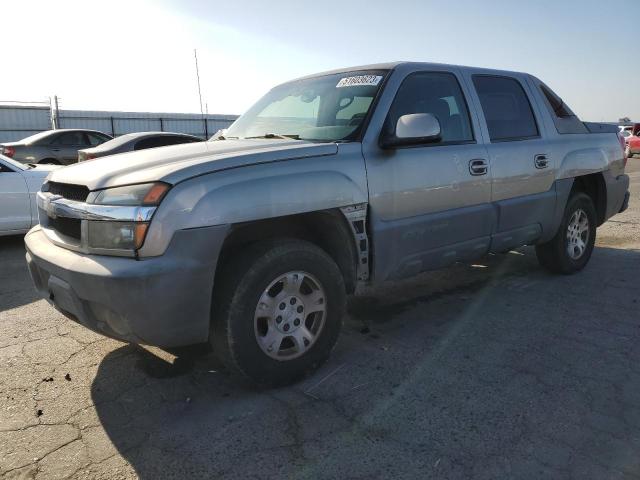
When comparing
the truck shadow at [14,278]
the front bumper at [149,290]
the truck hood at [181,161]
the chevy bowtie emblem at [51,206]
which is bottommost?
the truck shadow at [14,278]

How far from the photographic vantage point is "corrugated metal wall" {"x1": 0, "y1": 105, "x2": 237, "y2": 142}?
2350 centimetres

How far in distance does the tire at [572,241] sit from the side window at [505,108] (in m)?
0.98

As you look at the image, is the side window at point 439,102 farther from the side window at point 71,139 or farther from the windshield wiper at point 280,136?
the side window at point 71,139

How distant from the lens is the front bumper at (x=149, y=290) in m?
2.53

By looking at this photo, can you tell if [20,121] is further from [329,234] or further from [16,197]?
[329,234]

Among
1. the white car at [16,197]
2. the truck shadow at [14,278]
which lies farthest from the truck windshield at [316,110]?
the white car at [16,197]

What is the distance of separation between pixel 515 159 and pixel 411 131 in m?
1.48

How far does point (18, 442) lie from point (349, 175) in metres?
2.23

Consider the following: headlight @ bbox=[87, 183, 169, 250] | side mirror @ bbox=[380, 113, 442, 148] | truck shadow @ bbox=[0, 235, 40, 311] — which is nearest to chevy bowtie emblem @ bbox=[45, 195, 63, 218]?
headlight @ bbox=[87, 183, 169, 250]

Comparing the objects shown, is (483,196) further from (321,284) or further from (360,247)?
(321,284)

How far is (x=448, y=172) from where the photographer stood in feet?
12.4

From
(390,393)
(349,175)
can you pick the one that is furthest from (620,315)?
(349,175)

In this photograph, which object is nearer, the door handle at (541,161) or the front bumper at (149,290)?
the front bumper at (149,290)

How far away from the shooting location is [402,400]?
2.92 metres
